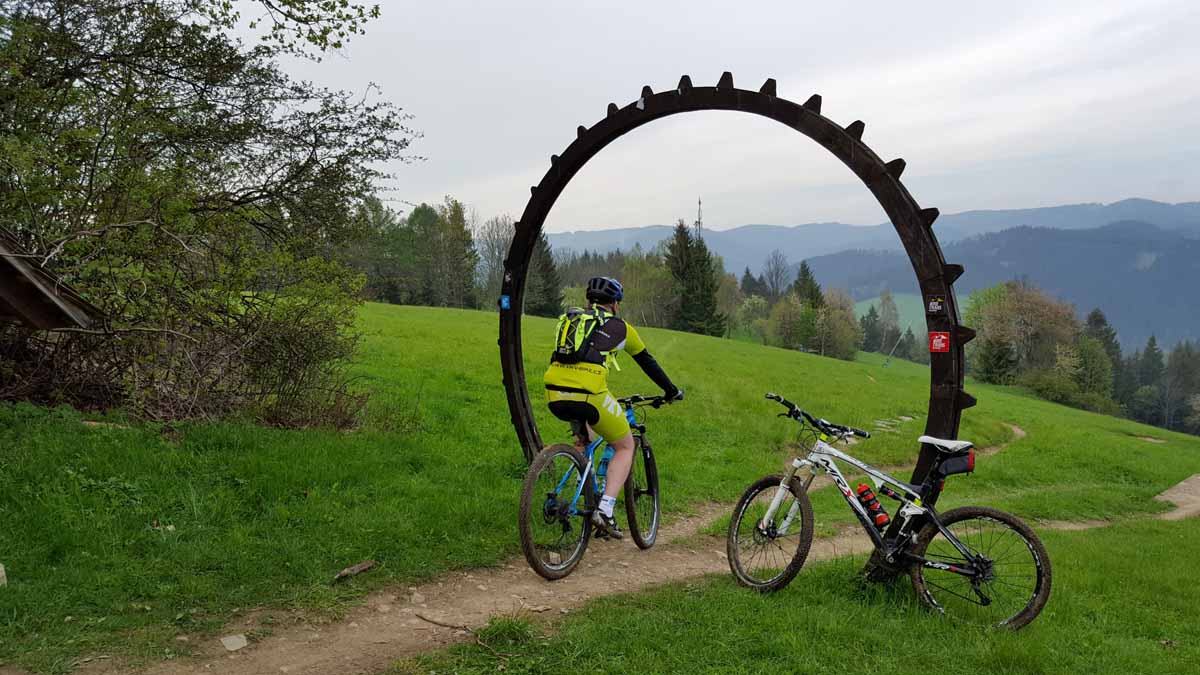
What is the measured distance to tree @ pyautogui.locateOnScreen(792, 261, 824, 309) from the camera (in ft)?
235

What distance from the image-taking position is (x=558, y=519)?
589 cm

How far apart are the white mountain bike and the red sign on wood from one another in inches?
30.0

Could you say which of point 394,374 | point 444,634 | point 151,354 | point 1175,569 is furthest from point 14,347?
point 1175,569

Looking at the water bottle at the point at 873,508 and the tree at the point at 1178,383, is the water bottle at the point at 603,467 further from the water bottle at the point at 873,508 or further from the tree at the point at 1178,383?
the tree at the point at 1178,383

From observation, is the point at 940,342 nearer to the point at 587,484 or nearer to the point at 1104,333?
the point at 587,484

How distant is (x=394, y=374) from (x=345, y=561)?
10490mm

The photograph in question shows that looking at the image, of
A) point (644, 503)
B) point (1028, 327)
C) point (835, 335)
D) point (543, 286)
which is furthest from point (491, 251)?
point (644, 503)

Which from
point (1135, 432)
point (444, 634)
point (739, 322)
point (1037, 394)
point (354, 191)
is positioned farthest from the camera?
point (739, 322)

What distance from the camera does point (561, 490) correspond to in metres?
6.07

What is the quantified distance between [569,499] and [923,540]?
2842 millimetres

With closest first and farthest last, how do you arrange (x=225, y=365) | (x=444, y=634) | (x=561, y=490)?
(x=444, y=634), (x=561, y=490), (x=225, y=365)

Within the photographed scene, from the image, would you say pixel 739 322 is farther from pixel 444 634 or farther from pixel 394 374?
pixel 444 634

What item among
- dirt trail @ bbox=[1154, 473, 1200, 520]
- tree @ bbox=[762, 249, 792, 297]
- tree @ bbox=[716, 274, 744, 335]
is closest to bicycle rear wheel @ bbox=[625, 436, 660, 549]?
dirt trail @ bbox=[1154, 473, 1200, 520]

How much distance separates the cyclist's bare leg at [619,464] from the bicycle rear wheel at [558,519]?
0.23 meters
